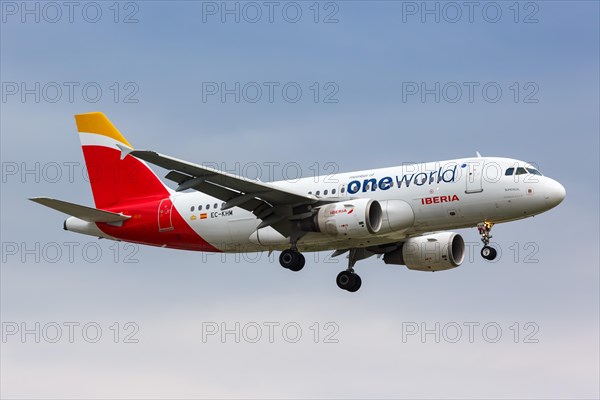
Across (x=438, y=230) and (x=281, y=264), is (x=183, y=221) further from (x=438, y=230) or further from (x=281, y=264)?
(x=438, y=230)

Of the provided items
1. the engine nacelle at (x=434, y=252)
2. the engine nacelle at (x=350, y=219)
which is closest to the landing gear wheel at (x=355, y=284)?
the engine nacelle at (x=434, y=252)

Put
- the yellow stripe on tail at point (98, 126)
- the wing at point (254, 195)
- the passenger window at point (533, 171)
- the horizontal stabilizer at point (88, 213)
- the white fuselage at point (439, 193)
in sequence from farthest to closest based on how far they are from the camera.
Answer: the yellow stripe on tail at point (98, 126) < the horizontal stabilizer at point (88, 213) < the passenger window at point (533, 171) < the white fuselage at point (439, 193) < the wing at point (254, 195)

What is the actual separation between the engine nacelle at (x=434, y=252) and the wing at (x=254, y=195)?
17.9 ft

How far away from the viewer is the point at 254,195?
46.9 metres

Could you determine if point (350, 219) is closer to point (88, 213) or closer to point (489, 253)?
point (489, 253)

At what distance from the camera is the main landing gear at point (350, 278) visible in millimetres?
51812

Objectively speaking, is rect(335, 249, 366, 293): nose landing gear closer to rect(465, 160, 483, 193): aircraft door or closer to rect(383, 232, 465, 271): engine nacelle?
rect(383, 232, 465, 271): engine nacelle

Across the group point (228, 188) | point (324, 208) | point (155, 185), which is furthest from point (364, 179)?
point (155, 185)

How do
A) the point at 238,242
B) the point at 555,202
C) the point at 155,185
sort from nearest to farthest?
1. the point at 555,202
2. the point at 238,242
3. the point at 155,185

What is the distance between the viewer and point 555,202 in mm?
45719

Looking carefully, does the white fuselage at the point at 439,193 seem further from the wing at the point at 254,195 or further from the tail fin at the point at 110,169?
the tail fin at the point at 110,169

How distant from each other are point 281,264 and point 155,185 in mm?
8101

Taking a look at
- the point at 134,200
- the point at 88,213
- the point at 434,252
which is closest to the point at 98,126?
the point at 134,200

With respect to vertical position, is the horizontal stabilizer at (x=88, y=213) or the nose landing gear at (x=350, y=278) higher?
the horizontal stabilizer at (x=88, y=213)
